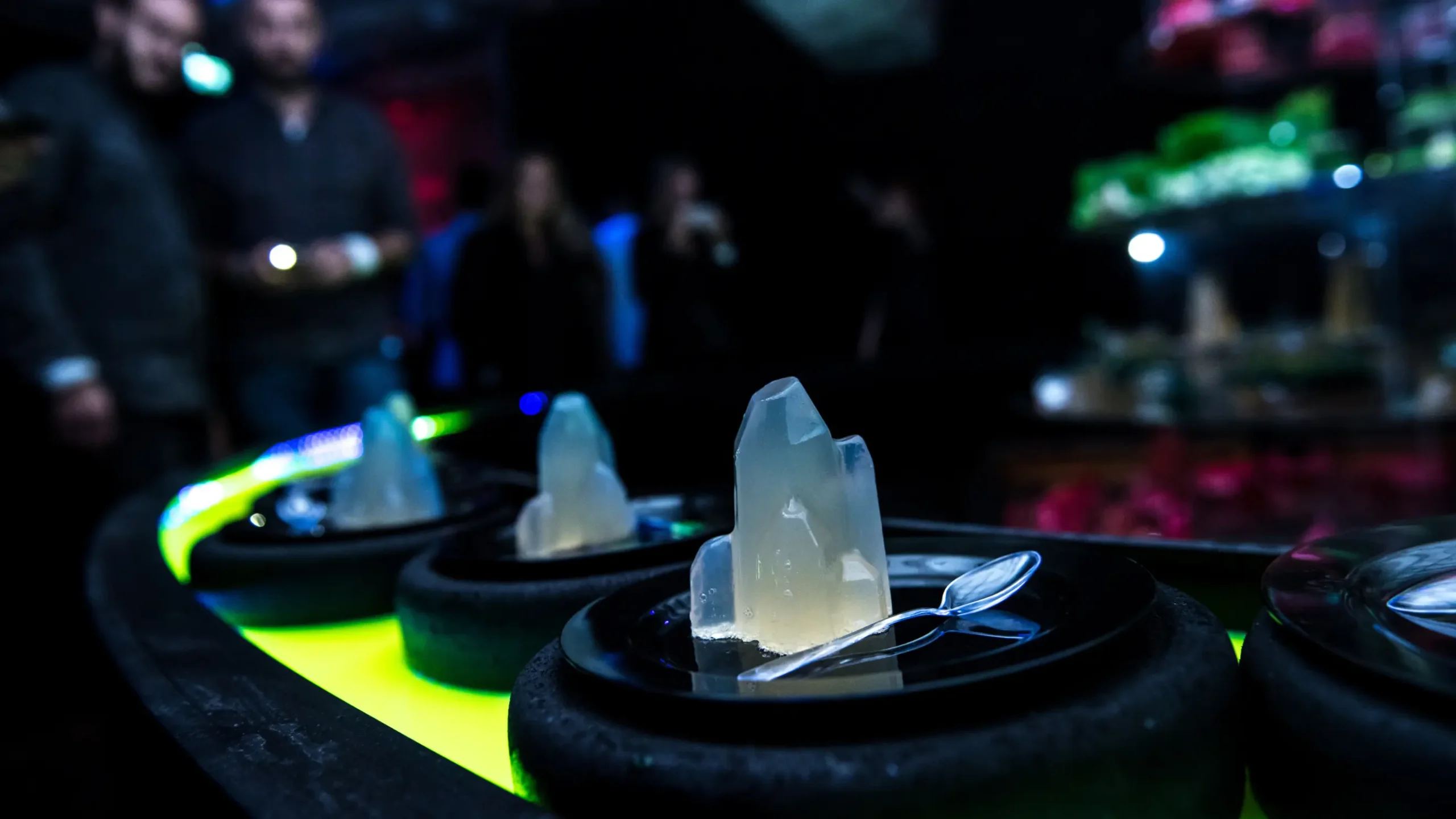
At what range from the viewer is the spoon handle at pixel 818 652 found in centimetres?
48

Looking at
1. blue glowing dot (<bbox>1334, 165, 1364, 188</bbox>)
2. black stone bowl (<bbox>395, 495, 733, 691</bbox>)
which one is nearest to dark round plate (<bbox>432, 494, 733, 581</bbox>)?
black stone bowl (<bbox>395, 495, 733, 691</bbox>)

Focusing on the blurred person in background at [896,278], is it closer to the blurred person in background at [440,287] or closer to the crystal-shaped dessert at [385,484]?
the blurred person in background at [440,287]

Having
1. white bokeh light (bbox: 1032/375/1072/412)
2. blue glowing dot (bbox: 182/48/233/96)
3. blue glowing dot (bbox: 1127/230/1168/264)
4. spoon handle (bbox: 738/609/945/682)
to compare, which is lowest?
white bokeh light (bbox: 1032/375/1072/412)

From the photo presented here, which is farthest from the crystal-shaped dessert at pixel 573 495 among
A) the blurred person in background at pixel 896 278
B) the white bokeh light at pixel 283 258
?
the blurred person in background at pixel 896 278

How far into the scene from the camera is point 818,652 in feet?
1.68

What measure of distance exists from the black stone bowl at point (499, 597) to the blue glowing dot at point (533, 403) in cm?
146

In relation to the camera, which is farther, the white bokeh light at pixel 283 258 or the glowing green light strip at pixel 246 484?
the white bokeh light at pixel 283 258

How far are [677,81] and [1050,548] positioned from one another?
5.69m

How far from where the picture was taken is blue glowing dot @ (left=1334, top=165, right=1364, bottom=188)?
6.55 ft

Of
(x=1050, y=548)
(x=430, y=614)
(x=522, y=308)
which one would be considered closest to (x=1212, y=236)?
(x=522, y=308)

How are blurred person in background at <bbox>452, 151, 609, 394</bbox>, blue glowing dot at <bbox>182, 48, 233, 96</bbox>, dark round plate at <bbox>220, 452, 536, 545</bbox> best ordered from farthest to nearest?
1. blurred person in background at <bbox>452, 151, 609, 394</bbox>
2. blue glowing dot at <bbox>182, 48, 233, 96</bbox>
3. dark round plate at <bbox>220, 452, 536, 545</bbox>

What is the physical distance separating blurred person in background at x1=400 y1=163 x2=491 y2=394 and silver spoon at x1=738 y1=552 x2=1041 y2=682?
471 centimetres

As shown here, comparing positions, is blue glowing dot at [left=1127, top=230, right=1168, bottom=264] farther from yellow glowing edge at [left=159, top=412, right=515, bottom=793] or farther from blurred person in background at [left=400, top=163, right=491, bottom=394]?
blurred person in background at [left=400, top=163, right=491, bottom=394]

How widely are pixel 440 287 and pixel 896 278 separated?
8.46 feet
